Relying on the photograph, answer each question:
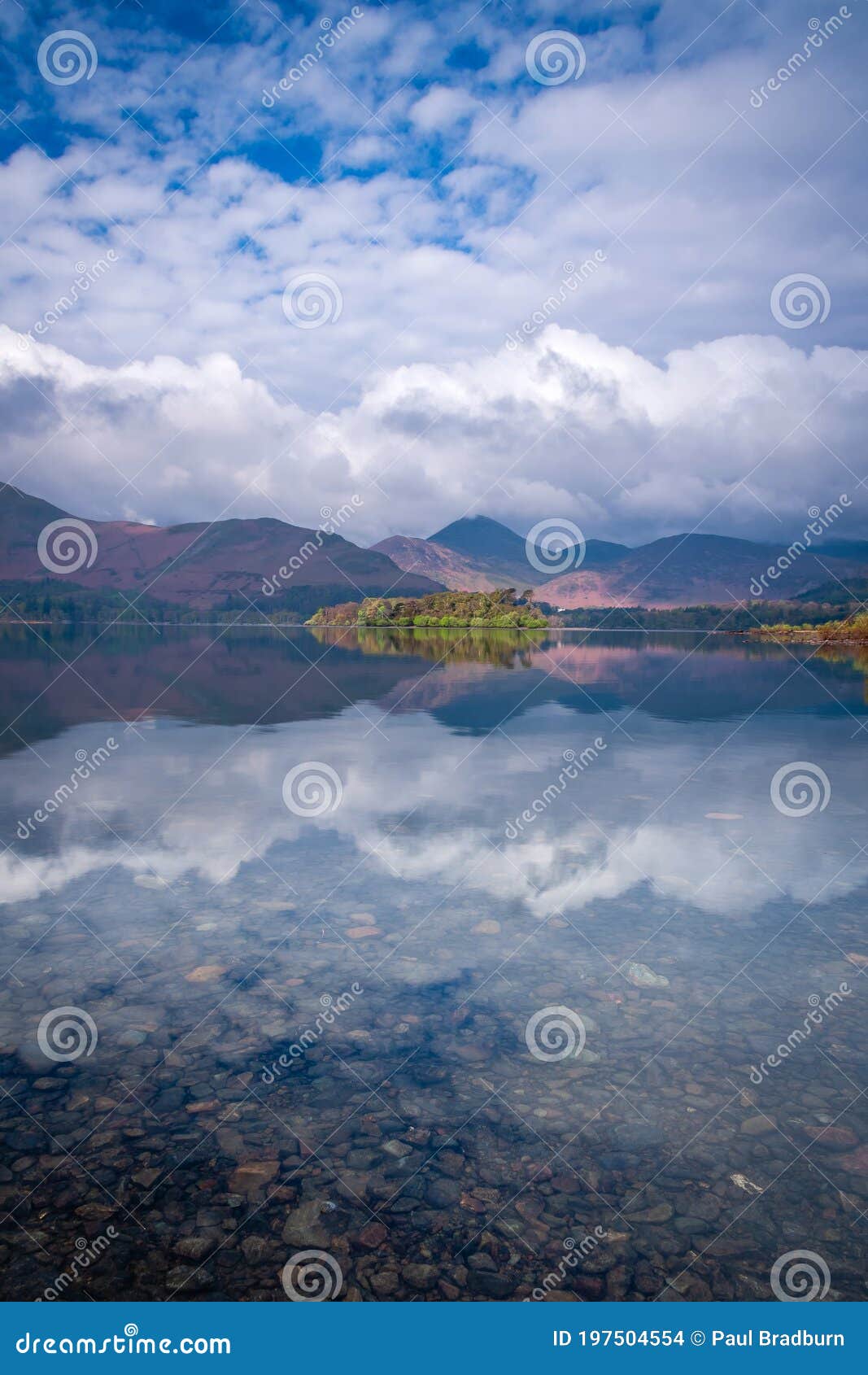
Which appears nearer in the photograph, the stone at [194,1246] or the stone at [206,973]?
the stone at [194,1246]

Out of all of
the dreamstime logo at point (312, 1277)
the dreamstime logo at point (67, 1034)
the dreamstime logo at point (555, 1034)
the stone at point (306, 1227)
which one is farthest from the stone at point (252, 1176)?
the dreamstime logo at point (555, 1034)

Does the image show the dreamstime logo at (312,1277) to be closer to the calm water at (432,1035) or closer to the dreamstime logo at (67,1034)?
the calm water at (432,1035)

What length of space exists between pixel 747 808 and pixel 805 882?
4.29m

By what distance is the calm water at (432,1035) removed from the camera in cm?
517

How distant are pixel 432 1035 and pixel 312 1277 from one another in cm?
281

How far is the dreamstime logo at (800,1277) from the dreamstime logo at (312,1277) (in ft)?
9.52

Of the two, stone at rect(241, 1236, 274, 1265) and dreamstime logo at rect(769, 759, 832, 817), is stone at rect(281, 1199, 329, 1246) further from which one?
dreamstime logo at rect(769, 759, 832, 817)

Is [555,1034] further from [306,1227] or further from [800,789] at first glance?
[800,789]

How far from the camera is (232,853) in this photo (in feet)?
42.0

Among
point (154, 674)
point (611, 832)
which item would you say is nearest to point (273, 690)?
point (154, 674)

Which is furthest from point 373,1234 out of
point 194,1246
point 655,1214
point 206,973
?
point 206,973

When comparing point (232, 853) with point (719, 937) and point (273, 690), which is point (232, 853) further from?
point (273, 690)

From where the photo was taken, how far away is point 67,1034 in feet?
25.0

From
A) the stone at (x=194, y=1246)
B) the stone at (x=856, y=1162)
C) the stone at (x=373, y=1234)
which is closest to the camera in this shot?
the stone at (x=194, y=1246)
